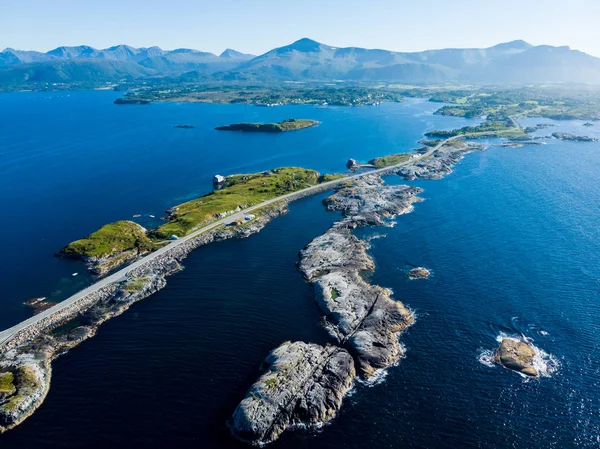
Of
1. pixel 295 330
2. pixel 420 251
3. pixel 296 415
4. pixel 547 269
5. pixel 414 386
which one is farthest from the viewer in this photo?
pixel 420 251

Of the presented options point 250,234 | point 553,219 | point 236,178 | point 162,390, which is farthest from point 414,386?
point 236,178

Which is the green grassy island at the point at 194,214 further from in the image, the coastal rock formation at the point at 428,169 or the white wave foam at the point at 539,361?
the white wave foam at the point at 539,361

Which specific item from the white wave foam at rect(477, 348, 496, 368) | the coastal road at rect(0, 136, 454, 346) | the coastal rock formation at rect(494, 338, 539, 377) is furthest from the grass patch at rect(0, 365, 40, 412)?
the coastal rock formation at rect(494, 338, 539, 377)

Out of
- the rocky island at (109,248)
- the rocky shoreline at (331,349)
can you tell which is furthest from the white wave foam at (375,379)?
the rocky island at (109,248)

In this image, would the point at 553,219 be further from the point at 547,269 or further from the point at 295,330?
the point at 295,330

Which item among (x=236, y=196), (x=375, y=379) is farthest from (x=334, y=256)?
(x=236, y=196)

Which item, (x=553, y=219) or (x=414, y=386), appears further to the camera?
(x=553, y=219)

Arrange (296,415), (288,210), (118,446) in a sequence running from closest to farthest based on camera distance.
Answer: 1. (118,446)
2. (296,415)
3. (288,210)
